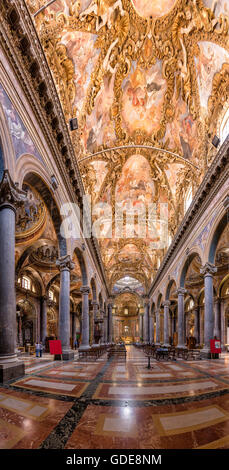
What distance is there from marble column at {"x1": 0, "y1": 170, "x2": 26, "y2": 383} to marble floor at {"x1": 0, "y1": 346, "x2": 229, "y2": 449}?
0.58 metres

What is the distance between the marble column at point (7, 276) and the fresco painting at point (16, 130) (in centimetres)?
134

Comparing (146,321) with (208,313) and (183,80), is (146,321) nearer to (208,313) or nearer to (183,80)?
(208,313)

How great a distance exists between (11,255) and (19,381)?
3.39 metres

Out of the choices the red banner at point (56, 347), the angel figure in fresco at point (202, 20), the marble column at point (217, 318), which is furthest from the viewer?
the marble column at point (217, 318)

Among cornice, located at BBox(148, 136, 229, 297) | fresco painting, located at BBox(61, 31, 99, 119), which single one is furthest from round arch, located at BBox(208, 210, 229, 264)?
fresco painting, located at BBox(61, 31, 99, 119)

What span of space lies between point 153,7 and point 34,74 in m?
8.44

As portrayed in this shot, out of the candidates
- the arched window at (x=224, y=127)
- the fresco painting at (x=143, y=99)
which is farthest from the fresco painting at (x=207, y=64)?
the fresco painting at (x=143, y=99)

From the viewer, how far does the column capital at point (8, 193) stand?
23.9ft

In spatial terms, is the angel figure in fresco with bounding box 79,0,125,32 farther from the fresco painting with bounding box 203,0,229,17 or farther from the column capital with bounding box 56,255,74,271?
the column capital with bounding box 56,255,74,271

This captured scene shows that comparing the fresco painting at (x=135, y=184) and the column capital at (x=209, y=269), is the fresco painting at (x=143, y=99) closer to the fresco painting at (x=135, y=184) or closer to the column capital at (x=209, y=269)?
the fresco painting at (x=135, y=184)

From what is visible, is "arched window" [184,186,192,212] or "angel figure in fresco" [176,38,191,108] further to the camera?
"arched window" [184,186,192,212]

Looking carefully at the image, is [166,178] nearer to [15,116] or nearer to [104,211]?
[104,211]

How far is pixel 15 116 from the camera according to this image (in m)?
7.98

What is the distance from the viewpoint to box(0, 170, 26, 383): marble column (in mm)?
6996
